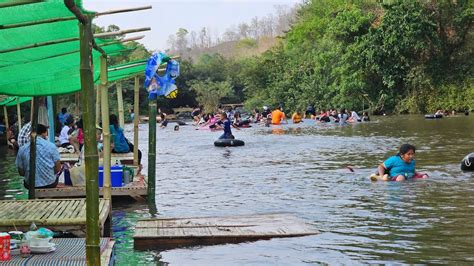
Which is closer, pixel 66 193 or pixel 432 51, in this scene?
pixel 66 193

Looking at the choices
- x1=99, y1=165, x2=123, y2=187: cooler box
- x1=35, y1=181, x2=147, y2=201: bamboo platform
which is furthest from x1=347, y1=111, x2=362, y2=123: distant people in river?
x1=99, y1=165, x2=123, y2=187: cooler box

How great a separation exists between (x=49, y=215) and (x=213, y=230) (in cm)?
227

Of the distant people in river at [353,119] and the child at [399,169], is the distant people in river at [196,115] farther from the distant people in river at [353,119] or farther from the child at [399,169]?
the child at [399,169]

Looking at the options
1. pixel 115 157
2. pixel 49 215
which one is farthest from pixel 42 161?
pixel 115 157

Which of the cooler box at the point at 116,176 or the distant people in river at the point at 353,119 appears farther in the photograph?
the distant people in river at the point at 353,119

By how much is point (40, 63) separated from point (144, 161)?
13.0 meters

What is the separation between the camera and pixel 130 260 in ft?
28.3

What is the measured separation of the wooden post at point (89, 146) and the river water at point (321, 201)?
2.74 meters

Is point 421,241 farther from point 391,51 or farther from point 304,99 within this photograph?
point 304,99

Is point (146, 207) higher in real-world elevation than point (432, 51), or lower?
lower

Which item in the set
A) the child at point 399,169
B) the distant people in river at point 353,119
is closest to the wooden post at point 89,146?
the child at point 399,169

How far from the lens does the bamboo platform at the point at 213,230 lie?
929 cm

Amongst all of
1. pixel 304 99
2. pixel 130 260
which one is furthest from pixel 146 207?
pixel 304 99

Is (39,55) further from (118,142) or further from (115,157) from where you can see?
(118,142)
